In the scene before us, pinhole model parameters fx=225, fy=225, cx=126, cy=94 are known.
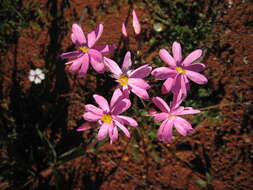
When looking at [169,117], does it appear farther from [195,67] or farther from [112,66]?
[112,66]

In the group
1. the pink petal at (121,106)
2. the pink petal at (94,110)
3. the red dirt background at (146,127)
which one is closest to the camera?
the pink petal at (121,106)

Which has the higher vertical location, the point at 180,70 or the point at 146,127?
the point at 180,70

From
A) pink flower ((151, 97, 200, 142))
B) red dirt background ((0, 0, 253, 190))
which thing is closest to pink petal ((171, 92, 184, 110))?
pink flower ((151, 97, 200, 142))

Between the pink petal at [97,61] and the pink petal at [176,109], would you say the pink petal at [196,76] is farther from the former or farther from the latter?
the pink petal at [97,61]

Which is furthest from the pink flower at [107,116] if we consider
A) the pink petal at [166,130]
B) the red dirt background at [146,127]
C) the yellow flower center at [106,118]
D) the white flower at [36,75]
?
the white flower at [36,75]

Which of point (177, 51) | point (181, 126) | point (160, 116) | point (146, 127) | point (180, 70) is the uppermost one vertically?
point (177, 51)

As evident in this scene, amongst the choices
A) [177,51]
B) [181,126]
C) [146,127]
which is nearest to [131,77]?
[177,51]

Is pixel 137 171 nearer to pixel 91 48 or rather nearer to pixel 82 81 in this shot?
pixel 82 81

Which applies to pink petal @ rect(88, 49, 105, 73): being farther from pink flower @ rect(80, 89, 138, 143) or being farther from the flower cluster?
pink flower @ rect(80, 89, 138, 143)
